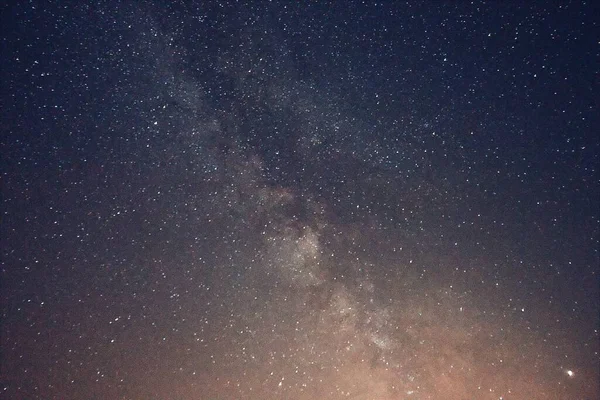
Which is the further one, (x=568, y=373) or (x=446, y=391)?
(x=568, y=373)

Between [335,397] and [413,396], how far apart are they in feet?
1.52

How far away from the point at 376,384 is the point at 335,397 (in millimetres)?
246

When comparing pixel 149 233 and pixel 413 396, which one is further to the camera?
pixel 413 396

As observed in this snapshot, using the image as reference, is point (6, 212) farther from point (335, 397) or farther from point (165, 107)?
point (335, 397)

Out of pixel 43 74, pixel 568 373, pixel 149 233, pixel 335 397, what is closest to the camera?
pixel 43 74

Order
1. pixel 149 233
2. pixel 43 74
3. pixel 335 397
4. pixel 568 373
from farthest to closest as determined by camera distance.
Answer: pixel 568 373 < pixel 335 397 < pixel 149 233 < pixel 43 74

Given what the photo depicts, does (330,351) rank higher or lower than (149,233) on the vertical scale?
lower

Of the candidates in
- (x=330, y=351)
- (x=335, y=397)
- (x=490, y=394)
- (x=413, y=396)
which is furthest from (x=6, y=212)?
(x=490, y=394)

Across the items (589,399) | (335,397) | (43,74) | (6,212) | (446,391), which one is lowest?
(335,397)

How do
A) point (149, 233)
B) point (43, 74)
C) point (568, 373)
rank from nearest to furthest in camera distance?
1. point (43, 74)
2. point (149, 233)
3. point (568, 373)

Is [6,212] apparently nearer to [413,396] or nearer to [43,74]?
[43,74]

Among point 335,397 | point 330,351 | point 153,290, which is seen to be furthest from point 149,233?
point 335,397

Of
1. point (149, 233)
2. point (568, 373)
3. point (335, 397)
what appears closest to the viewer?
point (149, 233)

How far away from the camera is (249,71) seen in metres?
1.62
